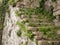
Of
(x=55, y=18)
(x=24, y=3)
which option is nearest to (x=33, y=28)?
(x=55, y=18)

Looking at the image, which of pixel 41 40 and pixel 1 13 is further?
pixel 1 13

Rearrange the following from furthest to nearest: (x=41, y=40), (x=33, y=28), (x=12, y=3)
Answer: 1. (x=12, y=3)
2. (x=33, y=28)
3. (x=41, y=40)

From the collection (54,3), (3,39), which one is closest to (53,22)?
(54,3)

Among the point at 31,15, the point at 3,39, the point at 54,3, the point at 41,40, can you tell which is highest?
the point at 54,3

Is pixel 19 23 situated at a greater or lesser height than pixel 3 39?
greater

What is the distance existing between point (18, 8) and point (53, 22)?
1.61 metres

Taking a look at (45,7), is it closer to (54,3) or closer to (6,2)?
(54,3)

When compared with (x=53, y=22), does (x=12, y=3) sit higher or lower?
higher

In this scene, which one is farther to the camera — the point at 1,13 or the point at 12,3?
the point at 1,13

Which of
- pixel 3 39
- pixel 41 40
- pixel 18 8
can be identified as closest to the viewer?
pixel 41 40

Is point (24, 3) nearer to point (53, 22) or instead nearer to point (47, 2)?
point (47, 2)

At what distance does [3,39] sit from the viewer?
28.2 ft

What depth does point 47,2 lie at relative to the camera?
6.73 meters

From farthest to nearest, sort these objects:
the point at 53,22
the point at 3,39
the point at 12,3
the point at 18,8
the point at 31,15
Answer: the point at 3,39, the point at 12,3, the point at 18,8, the point at 31,15, the point at 53,22
